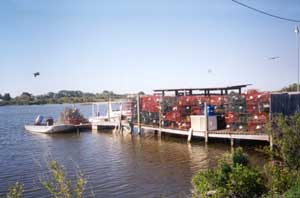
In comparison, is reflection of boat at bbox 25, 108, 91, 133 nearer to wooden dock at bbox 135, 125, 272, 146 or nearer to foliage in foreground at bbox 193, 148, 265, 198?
wooden dock at bbox 135, 125, 272, 146

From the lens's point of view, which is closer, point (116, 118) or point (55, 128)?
point (55, 128)

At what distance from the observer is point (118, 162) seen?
22.3 metres

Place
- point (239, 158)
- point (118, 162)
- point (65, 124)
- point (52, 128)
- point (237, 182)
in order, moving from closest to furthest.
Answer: point (237, 182) → point (239, 158) → point (118, 162) → point (52, 128) → point (65, 124)

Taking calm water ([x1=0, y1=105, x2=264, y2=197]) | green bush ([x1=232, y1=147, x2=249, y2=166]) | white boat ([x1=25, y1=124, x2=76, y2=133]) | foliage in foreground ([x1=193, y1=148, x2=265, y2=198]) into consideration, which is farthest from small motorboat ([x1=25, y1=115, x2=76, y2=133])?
foliage in foreground ([x1=193, y1=148, x2=265, y2=198])

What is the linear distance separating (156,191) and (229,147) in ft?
36.5

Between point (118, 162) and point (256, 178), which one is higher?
point (256, 178)

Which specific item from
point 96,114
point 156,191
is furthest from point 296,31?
point 96,114

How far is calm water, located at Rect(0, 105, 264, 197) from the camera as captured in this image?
16016 millimetres

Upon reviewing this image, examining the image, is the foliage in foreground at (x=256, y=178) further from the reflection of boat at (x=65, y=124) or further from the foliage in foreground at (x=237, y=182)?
the reflection of boat at (x=65, y=124)

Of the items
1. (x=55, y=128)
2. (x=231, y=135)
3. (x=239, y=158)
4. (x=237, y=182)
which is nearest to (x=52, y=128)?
(x=55, y=128)

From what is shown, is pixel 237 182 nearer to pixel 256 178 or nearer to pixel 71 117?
pixel 256 178

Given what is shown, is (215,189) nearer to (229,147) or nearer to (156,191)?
(156,191)

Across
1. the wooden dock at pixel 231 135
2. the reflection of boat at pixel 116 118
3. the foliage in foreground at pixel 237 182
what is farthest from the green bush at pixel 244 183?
the reflection of boat at pixel 116 118

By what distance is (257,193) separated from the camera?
9.34m
